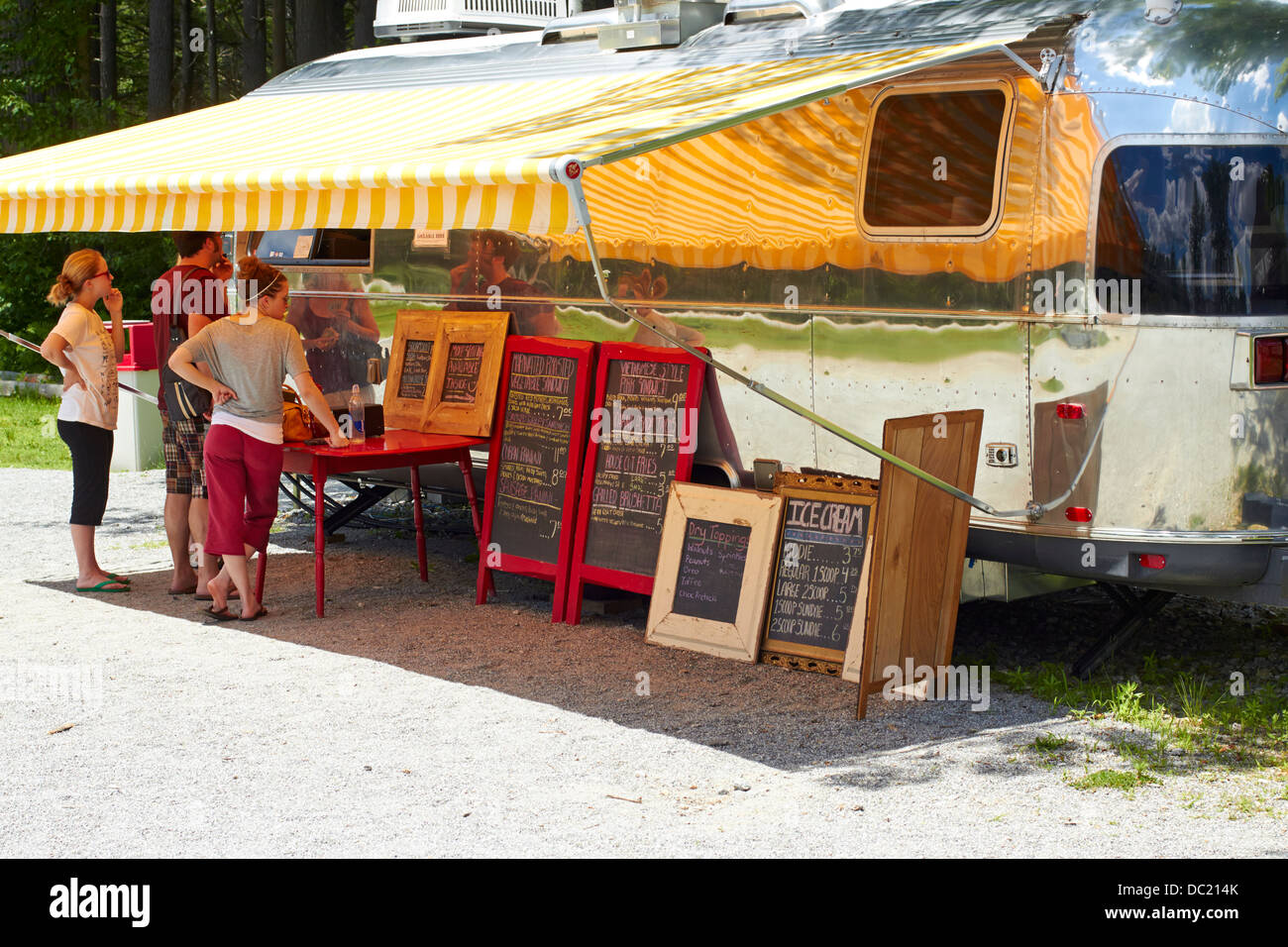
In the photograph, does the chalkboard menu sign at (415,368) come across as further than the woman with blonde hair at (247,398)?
Yes

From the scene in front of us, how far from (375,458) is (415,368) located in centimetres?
114

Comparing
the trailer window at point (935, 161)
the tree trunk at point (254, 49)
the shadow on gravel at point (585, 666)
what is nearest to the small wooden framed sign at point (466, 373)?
the shadow on gravel at point (585, 666)

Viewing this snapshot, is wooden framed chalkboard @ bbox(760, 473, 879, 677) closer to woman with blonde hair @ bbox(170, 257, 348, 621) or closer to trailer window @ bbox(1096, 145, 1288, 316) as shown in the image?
trailer window @ bbox(1096, 145, 1288, 316)

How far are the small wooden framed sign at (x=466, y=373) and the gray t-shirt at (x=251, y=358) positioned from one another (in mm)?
1049

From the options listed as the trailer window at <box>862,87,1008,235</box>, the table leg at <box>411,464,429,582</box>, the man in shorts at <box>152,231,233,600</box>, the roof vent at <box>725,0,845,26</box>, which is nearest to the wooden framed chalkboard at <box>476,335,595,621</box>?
the table leg at <box>411,464,429,582</box>

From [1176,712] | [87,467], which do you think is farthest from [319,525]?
[1176,712]

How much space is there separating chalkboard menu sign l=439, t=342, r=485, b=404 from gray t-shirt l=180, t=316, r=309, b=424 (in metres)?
1.08

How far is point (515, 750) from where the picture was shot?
574cm

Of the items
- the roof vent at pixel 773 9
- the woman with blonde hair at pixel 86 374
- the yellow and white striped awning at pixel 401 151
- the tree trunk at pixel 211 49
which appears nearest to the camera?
the yellow and white striped awning at pixel 401 151

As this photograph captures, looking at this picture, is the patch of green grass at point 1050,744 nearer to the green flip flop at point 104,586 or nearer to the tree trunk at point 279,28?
the green flip flop at point 104,586

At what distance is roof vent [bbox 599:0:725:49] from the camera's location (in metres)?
7.60

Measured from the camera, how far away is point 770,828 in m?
4.90

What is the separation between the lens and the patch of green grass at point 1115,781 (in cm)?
526

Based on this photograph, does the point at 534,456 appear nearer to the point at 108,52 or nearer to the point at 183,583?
the point at 183,583
